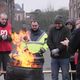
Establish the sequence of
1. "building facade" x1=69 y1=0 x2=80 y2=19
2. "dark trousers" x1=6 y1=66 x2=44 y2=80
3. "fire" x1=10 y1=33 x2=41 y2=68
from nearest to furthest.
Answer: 1. "dark trousers" x1=6 y1=66 x2=44 y2=80
2. "fire" x1=10 y1=33 x2=41 y2=68
3. "building facade" x1=69 y1=0 x2=80 y2=19

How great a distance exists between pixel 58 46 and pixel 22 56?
111 cm

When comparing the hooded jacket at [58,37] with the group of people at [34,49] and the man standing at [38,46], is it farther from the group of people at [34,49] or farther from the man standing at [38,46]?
the man standing at [38,46]

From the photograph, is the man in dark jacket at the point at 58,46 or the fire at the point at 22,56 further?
the man in dark jacket at the point at 58,46

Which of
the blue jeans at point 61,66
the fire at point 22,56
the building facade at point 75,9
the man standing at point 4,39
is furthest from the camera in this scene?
the building facade at point 75,9

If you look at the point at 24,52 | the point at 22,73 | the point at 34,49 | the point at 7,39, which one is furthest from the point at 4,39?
the point at 22,73

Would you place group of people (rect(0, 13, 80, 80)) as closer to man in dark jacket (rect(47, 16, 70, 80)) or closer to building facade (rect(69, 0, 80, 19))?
man in dark jacket (rect(47, 16, 70, 80))

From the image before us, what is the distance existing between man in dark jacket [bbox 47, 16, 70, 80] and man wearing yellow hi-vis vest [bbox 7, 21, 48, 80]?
9.7 inches

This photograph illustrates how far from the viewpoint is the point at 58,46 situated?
9.76 m

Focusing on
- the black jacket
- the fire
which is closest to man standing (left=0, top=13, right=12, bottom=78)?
the fire

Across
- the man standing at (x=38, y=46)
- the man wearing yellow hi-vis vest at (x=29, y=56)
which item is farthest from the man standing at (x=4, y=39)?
the man standing at (x=38, y=46)

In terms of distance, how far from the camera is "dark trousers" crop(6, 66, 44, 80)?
8.37m

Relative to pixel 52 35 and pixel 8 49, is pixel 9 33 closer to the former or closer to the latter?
pixel 8 49

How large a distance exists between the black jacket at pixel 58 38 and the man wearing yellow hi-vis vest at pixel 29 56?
21 cm

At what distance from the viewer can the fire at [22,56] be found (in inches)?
340
